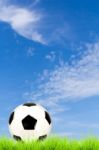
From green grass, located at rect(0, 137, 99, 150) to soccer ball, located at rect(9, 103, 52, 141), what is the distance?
0.41 metres

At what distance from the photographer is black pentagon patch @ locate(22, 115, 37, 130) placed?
8037 mm

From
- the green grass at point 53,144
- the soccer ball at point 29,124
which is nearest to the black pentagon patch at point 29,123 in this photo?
the soccer ball at point 29,124

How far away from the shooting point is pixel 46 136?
8.18 metres

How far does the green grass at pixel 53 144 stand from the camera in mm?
7402

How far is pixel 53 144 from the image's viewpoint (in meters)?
7.45

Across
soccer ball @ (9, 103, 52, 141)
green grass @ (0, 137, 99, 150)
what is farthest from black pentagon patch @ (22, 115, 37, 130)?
green grass @ (0, 137, 99, 150)

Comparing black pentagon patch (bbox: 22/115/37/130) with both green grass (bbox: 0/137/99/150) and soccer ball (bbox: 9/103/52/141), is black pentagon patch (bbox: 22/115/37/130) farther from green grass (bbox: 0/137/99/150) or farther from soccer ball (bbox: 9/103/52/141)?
green grass (bbox: 0/137/99/150)

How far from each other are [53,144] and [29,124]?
0.82 meters

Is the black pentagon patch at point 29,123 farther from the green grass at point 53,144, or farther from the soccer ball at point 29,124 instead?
the green grass at point 53,144

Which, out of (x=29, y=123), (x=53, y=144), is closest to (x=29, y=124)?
Answer: (x=29, y=123)

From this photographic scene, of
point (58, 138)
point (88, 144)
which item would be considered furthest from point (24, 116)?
point (88, 144)

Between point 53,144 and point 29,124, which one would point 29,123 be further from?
point 53,144

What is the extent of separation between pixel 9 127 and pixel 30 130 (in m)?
0.52

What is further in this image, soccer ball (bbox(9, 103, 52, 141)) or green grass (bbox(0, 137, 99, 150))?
soccer ball (bbox(9, 103, 52, 141))
